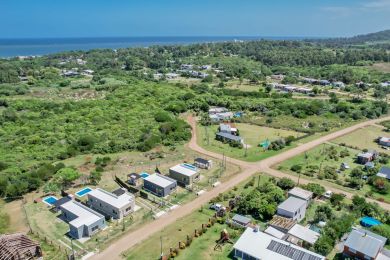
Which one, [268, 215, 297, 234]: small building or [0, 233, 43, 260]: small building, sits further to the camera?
[268, 215, 297, 234]: small building

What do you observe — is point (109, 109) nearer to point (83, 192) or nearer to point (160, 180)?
point (83, 192)

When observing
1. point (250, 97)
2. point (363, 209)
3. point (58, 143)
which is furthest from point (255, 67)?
point (363, 209)

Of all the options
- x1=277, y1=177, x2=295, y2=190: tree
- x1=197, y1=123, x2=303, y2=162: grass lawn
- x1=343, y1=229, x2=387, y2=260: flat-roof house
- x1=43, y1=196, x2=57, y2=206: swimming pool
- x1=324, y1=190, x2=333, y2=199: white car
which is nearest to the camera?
x1=343, y1=229, x2=387, y2=260: flat-roof house

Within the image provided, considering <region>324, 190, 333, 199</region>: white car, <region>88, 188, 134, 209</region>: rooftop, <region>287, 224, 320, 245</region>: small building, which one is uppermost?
<region>88, 188, 134, 209</region>: rooftop

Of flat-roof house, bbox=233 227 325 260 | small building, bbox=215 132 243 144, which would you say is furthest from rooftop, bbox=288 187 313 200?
small building, bbox=215 132 243 144

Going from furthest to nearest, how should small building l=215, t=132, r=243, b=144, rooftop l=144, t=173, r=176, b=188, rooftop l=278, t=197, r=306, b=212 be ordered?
small building l=215, t=132, r=243, b=144 < rooftop l=144, t=173, r=176, b=188 < rooftop l=278, t=197, r=306, b=212

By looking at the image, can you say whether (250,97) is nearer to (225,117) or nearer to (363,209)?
(225,117)

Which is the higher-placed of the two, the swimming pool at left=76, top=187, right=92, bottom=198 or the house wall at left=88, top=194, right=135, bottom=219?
the house wall at left=88, top=194, right=135, bottom=219

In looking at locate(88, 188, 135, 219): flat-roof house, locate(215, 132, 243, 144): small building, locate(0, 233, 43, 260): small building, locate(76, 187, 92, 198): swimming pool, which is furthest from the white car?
locate(0, 233, 43, 260): small building

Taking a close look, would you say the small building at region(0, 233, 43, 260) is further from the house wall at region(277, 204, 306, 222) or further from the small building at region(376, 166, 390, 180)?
the small building at region(376, 166, 390, 180)
